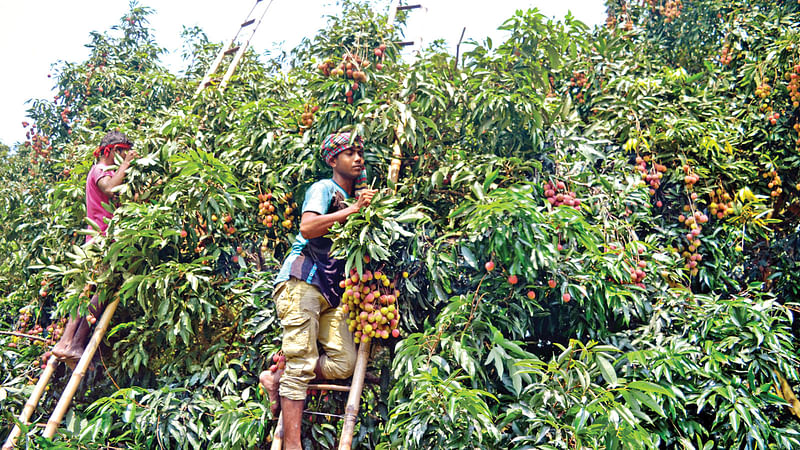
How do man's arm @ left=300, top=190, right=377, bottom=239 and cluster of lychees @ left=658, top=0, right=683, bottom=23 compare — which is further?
cluster of lychees @ left=658, top=0, right=683, bottom=23

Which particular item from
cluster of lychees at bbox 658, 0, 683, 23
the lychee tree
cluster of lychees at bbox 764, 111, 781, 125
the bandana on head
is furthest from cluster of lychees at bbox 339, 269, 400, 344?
cluster of lychees at bbox 658, 0, 683, 23

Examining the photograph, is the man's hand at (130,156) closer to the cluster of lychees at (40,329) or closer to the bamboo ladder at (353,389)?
the cluster of lychees at (40,329)

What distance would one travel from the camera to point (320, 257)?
2.92m

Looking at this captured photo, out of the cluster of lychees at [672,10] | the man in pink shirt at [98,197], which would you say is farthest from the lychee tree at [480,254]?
the cluster of lychees at [672,10]

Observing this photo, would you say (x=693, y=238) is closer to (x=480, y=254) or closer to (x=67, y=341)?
(x=480, y=254)

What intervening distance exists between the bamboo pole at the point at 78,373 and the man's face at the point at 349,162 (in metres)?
1.45

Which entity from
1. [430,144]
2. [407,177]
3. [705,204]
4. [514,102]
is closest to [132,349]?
[407,177]

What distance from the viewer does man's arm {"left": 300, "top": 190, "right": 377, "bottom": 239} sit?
2709mm

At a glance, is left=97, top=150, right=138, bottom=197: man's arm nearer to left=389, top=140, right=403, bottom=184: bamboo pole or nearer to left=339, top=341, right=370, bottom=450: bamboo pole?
left=389, top=140, right=403, bottom=184: bamboo pole

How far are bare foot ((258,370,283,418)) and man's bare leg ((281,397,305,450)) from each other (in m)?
0.14

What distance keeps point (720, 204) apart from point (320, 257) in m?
2.30

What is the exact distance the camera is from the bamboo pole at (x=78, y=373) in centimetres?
307

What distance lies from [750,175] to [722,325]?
4.55ft

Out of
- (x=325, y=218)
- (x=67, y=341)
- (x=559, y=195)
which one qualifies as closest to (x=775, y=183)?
(x=559, y=195)
